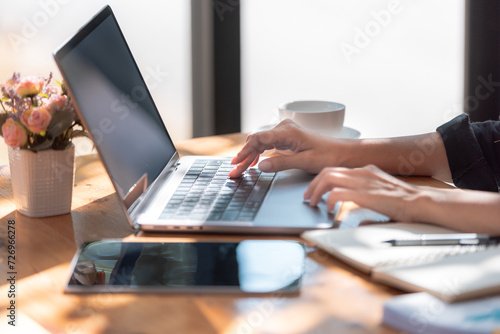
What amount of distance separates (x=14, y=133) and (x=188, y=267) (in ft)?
1.35

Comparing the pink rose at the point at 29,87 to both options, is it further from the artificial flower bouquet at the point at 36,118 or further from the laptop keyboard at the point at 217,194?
the laptop keyboard at the point at 217,194

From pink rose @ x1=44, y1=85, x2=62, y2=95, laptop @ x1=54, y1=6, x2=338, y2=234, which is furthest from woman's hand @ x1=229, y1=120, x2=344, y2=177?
pink rose @ x1=44, y1=85, x2=62, y2=95

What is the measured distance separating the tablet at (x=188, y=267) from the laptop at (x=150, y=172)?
7 cm

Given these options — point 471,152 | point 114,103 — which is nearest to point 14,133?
point 114,103

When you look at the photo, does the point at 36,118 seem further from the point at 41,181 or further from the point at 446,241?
the point at 446,241

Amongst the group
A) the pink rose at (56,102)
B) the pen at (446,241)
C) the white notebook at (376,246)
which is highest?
the pink rose at (56,102)

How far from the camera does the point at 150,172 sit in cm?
115

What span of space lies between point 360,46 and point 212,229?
1.51 m

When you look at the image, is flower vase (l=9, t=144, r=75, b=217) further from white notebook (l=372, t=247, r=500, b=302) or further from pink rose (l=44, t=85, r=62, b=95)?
white notebook (l=372, t=247, r=500, b=302)

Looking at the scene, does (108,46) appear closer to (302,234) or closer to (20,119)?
(20,119)

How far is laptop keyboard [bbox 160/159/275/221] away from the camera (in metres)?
1.01

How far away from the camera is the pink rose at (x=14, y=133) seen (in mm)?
1056

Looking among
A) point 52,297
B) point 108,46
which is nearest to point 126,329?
point 52,297

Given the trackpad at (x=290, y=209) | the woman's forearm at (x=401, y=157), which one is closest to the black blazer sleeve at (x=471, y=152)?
the woman's forearm at (x=401, y=157)
